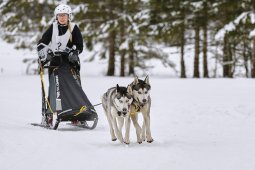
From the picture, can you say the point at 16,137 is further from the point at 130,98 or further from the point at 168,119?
the point at 168,119

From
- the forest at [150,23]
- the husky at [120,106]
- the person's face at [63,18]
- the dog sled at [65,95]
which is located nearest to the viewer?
the husky at [120,106]

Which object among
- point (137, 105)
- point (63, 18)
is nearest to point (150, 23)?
point (63, 18)

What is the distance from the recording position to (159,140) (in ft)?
27.6

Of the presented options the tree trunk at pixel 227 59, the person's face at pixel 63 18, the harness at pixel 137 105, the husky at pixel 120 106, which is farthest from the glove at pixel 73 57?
the tree trunk at pixel 227 59

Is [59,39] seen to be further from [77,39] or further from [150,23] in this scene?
[150,23]

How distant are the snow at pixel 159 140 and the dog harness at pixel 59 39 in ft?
4.82

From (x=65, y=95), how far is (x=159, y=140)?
6.31ft

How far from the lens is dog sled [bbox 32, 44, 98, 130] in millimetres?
9117

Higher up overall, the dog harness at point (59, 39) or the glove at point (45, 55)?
the dog harness at point (59, 39)

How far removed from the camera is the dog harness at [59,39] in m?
9.41

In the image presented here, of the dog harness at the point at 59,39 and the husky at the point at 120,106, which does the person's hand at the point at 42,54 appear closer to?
the dog harness at the point at 59,39

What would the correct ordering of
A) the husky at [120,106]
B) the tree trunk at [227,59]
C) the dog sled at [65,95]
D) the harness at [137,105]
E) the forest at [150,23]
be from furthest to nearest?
1. the tree trunk at [227,59]
2. the forest at [150,23]
3. the dog sled at [65,95]
4. the harness at [137,105]
5. the husky at [120,106]

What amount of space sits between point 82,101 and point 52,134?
1424 mm

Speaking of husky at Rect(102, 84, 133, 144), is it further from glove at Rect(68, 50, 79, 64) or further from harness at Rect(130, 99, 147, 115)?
glove at Rect(68, 50, 79, 64)
